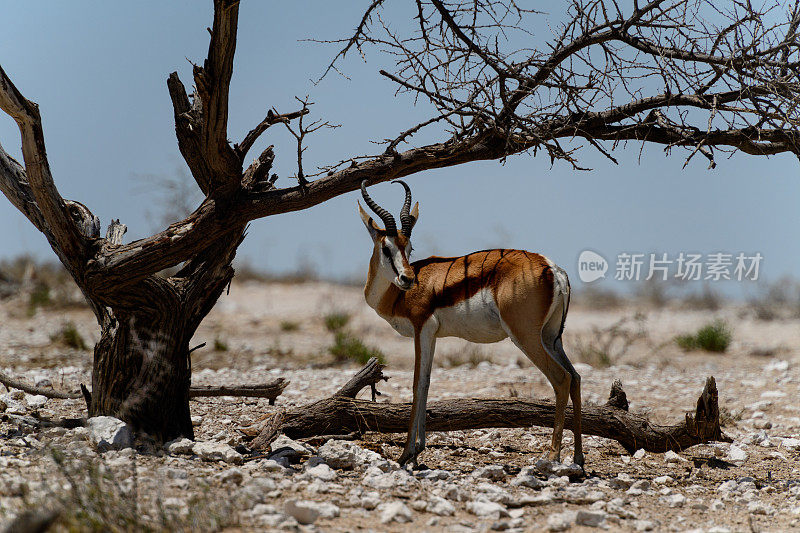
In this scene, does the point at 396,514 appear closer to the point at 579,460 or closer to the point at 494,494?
the point at 494,494

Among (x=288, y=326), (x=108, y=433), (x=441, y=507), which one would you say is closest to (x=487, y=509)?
(x=441, y=507)

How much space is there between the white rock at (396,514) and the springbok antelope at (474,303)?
185 cm

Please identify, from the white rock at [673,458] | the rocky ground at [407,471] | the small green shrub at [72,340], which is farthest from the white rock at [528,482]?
the small green shrub at [72,340]

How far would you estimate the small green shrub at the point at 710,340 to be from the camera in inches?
701

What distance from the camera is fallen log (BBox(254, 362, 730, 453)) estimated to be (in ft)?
26.6

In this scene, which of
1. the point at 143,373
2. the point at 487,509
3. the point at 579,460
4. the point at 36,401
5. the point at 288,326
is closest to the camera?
the point at 487,509

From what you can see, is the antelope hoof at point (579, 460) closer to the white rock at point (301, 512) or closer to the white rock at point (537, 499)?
the white rock at point (537, 499)

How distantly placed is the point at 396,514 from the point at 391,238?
8.66ft

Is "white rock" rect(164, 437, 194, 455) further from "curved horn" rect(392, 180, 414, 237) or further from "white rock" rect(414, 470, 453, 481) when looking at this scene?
"curved horn" rect(392, 180, 414, 237)

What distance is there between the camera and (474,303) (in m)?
7.26

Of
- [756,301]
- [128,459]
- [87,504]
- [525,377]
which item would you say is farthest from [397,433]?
[756,301]

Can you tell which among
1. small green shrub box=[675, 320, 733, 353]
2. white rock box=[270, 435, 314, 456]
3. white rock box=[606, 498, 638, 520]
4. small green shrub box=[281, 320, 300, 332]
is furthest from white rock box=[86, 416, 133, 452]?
small green shrub box=[675, 320, 733, 353]

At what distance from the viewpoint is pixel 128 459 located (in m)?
6.46

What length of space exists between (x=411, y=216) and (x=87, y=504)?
12.3ft
